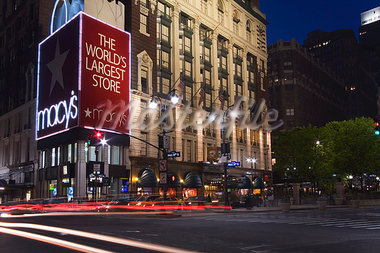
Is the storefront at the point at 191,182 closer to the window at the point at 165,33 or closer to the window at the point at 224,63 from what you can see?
the window at the point at 165,33

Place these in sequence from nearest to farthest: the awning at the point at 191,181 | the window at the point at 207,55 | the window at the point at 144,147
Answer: the window at the point at 144,147, the awning at the point at 191,181, the window at the point at 207,55

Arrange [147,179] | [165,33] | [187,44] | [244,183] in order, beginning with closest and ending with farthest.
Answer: [147,179], [165,33], [187,44], [244,183]

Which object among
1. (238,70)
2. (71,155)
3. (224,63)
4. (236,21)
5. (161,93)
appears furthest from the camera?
(236,21)

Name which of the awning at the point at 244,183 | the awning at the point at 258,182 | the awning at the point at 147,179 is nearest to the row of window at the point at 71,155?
the awning at the point at 147,179

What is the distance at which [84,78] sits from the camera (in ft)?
166

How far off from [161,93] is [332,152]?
93.5 ft

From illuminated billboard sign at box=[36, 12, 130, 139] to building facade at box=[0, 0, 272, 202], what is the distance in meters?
1.88

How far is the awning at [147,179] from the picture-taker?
178 ft

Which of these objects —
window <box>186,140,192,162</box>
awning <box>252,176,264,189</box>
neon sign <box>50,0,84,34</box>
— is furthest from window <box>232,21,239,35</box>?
neon sign <box>50,0,84,34</box>

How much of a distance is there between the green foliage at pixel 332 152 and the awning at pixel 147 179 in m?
23.0

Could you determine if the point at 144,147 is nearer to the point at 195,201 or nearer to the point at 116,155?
the point at 116,155

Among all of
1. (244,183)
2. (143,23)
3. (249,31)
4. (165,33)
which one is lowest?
(244,183)

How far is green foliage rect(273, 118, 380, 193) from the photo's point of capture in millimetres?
62625

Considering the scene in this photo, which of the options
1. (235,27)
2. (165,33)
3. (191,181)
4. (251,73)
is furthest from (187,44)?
(191,181)
